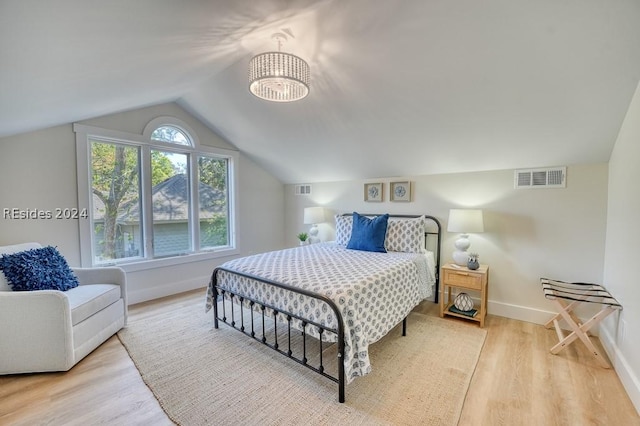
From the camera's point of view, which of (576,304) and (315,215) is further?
(315,215)

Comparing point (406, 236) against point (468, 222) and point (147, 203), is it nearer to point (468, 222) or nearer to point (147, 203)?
point (468, 222)

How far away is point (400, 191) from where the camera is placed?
4.06 metres

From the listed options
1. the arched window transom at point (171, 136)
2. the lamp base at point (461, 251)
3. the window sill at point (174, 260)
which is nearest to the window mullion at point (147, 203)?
the window sill at point (174, 260)

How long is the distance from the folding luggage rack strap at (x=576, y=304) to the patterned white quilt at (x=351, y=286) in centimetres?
115

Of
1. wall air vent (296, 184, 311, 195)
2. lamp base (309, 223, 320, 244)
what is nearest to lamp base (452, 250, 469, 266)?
lamp base (309, 223, 320, 244)

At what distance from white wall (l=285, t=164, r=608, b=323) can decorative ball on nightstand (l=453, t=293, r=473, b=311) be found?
424 mm

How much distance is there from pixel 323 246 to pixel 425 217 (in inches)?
57.7

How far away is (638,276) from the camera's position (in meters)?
1.91

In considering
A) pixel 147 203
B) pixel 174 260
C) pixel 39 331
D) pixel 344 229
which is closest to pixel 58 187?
pixel 147 203

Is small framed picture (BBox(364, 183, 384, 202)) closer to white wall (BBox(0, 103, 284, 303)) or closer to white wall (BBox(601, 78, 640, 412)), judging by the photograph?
white wall (BBox(601, 78, 640, 412))

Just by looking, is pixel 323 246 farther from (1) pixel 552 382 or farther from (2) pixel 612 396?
(2) pixel 612 396

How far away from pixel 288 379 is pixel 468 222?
2485 mm

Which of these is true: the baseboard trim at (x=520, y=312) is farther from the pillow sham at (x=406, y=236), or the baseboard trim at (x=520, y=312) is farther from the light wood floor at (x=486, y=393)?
the pillow sham at (x=406, y=236)

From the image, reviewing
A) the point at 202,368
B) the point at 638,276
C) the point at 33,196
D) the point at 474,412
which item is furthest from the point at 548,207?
the point at 33,196
